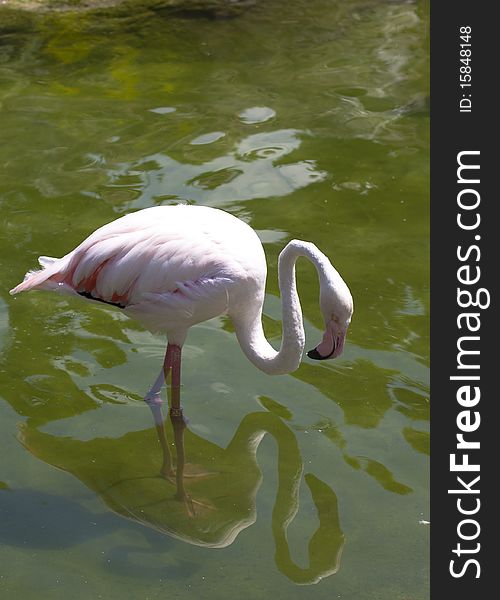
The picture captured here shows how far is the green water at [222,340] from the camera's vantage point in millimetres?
4633

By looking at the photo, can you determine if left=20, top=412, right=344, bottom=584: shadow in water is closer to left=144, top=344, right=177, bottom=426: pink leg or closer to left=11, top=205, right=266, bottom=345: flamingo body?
left=144, top=344, right=177, bottom=426: pink leg

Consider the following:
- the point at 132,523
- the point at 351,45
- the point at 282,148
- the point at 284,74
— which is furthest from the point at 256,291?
the point at 351,45

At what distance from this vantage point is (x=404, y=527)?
4797mm

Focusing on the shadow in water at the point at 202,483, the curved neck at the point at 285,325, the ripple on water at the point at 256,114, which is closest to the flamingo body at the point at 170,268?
the curved neck at the point at 285,325

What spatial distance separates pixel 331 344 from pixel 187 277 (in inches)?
31.9

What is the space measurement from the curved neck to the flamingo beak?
126mm

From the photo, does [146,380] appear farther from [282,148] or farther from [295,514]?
[282,148]

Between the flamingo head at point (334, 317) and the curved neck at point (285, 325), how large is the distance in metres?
0.14

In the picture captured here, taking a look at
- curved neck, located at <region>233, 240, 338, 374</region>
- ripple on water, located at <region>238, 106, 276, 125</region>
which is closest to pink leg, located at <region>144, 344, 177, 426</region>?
curved neck, located at <region>233, 240, 338, 374</region>

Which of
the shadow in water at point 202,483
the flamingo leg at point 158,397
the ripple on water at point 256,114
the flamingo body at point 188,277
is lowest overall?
the shadow in water at point 202,483

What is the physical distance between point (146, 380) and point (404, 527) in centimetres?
179

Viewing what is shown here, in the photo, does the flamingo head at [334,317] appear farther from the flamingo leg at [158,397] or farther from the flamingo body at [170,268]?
the flamingo leg at [158,397]

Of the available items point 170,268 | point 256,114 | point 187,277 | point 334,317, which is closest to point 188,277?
point 187,277

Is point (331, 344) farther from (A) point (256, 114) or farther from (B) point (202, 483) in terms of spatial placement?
(A) point (256, 114)
